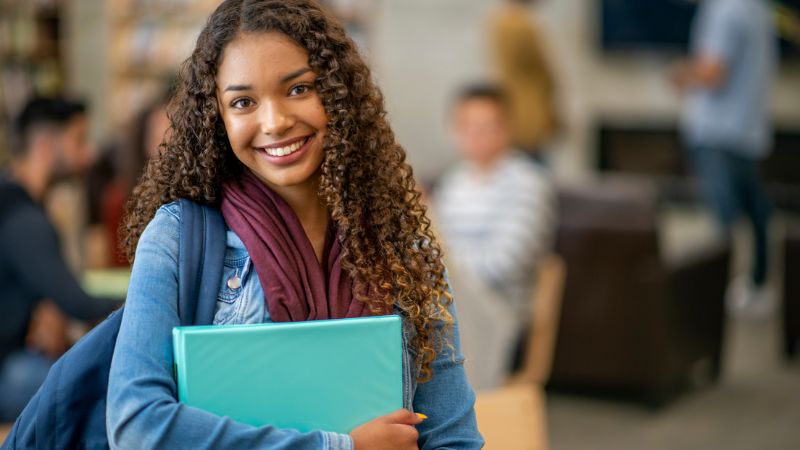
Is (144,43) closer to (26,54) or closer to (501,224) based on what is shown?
(26,54)

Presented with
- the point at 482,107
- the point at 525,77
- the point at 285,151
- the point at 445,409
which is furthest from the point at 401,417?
the point at 525,77

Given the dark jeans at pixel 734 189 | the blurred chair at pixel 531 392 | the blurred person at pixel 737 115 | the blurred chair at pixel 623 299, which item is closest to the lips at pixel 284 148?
the blurred chair at pixel 531 392

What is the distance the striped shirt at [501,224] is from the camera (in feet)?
11.3

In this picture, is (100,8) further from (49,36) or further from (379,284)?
(379,284)

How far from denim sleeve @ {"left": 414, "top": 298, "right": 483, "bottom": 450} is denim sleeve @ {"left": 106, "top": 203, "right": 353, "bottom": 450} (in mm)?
177

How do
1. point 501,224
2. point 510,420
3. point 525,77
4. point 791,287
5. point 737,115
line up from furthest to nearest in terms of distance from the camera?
point 525,77, point 737,115, point 791,287, point 501,224, point 510,420

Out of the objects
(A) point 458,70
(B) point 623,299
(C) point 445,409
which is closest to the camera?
(C) point 445,409

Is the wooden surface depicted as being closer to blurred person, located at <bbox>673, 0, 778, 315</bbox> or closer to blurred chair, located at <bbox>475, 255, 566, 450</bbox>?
blurred chair, located at <bbox>475, 255, 566, 450</bbox>

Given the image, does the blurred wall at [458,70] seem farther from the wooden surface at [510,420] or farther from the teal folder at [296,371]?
the teal folder at [296,371]

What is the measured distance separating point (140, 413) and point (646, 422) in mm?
2936

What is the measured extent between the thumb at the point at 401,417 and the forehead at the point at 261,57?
0.41m

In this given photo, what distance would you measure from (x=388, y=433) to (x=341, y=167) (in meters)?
0.32

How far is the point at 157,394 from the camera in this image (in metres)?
1.15

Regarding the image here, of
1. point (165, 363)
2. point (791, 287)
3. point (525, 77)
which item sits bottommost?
point (791, 287)
